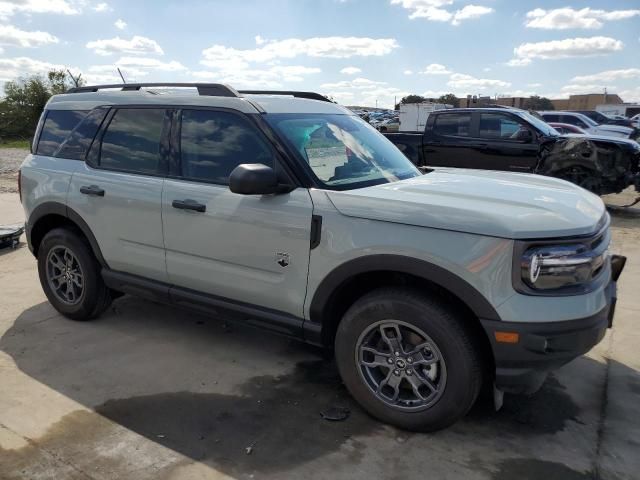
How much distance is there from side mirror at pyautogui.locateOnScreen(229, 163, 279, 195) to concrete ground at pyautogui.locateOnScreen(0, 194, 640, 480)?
133cm

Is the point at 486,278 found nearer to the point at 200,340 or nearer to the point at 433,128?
the point at 200,340

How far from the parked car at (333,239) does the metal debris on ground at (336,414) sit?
0.55 feet

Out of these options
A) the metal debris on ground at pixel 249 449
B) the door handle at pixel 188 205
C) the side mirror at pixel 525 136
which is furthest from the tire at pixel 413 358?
the side mirror at pixel 525 136

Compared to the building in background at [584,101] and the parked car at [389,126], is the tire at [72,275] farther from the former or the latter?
the building in background at [584,101]

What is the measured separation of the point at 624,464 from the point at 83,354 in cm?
358

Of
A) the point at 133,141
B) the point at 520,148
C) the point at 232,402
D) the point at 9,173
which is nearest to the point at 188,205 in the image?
the point at 133,141

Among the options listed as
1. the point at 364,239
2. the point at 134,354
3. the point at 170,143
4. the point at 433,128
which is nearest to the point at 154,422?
the point at 134,354

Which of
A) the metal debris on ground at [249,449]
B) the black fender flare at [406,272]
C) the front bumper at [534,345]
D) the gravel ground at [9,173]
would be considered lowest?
the metal debris on ground at [249,449]

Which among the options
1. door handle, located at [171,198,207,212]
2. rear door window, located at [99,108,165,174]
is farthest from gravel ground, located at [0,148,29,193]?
door handle, located at [171,198,207,212]

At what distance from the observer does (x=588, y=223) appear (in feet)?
8.91

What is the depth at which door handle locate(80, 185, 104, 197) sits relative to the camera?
4.04m

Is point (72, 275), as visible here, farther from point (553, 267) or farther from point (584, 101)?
point (584, 101)

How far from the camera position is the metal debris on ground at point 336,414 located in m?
3.14

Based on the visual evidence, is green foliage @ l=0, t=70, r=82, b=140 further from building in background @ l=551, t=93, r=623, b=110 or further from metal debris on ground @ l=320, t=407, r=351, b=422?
building in background @ l=551, t=93, r=623, b=110
